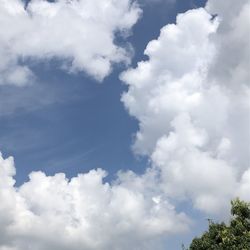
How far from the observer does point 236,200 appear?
217ft

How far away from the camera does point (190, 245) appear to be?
71562 mm

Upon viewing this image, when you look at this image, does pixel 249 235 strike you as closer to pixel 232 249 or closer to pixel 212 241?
pixel 232 249

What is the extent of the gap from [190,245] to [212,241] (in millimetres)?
4354

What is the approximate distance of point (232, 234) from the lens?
64562 mm

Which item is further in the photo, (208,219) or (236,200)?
(208,219)

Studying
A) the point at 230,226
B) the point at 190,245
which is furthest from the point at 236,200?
the point at 190,245

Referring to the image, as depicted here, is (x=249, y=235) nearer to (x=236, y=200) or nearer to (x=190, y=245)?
(x=236, y=200)

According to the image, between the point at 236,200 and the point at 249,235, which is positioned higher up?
the point at 236,200

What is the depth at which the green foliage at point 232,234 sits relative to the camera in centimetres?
6311

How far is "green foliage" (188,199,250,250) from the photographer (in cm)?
6311

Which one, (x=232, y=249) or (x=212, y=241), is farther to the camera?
(x=212, y=241)

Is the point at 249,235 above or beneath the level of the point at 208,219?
beneath

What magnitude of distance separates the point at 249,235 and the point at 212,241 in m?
7.13

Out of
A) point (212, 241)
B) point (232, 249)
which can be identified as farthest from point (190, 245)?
point (232, 249)
